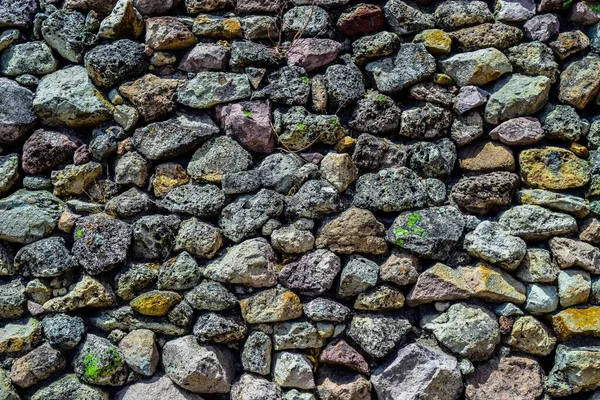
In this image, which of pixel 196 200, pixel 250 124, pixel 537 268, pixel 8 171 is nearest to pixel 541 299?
pixel 537 268

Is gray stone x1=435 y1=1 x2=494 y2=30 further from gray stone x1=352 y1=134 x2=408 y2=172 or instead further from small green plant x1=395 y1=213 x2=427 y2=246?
small green plant x1=395 y1=213 x2=427 y2=246

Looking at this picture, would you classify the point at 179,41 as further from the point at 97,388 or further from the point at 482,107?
the point at 97,388

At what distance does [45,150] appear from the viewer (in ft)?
10.7

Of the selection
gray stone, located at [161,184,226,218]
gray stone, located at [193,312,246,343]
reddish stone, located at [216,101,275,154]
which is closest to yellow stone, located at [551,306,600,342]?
gray stone, located at [193,312,246,343]

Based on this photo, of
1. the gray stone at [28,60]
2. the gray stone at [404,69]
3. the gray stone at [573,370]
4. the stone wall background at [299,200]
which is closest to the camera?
the gray stone at [573,370]

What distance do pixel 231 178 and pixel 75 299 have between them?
1.13 meters

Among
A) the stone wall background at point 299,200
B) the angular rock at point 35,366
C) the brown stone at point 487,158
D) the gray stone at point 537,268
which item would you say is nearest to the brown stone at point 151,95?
the stone wall background at point 299,200

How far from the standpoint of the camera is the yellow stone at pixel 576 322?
297 cm

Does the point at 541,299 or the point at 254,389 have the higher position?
the point at 541,299

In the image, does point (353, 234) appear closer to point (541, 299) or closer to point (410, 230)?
point (410, 230)

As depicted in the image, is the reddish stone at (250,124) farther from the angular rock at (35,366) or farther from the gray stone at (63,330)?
the angular rock at (35,366)

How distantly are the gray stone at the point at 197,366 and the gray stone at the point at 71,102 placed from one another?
1.44 meters

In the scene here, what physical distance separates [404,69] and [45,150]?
7.27 feet

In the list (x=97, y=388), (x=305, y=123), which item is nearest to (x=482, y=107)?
(x=305, y=123)
